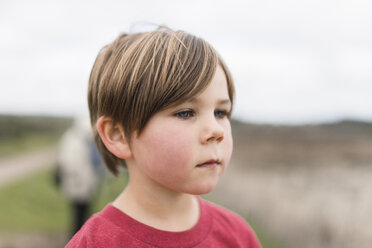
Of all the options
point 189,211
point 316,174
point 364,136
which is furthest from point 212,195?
point 189,211

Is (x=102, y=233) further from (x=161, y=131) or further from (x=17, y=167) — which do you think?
(x=17, y=167)

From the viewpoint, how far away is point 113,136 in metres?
1.76

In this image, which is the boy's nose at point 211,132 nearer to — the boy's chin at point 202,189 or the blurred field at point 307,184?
the boy's chin at point 202,189

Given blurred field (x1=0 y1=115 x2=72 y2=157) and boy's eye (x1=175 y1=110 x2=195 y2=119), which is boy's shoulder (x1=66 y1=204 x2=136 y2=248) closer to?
boy's eye (x1=175 y1=110 x2=195 y2=119)

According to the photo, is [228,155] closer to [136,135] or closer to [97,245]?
[136,135]

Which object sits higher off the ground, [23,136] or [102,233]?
[102,233]

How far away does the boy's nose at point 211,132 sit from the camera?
1565mm

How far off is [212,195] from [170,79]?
787 cm

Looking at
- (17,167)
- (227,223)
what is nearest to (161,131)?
(227,223)

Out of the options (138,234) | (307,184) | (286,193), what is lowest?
(286,193)

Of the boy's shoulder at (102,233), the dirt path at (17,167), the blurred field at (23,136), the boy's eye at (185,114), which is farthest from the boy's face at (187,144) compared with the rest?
the blurred field at (23,136)

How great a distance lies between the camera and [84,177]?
5.65 meters

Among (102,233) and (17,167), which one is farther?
(17,167)

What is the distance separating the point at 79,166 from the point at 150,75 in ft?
14.0
